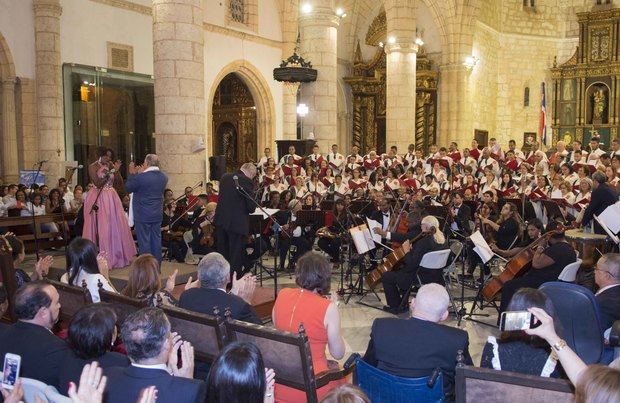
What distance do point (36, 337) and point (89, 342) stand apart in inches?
18.0

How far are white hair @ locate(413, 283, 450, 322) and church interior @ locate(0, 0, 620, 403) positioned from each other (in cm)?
2

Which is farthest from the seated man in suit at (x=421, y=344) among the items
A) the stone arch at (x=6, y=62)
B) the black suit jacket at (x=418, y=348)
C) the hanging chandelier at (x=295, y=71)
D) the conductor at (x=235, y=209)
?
the stone arch at (x=6, y=62)

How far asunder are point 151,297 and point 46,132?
11809mm

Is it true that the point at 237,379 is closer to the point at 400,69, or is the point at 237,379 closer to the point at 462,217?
the point at 462,217

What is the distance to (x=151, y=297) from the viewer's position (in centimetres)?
420

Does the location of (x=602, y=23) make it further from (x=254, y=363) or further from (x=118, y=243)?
(x=254, y=363)

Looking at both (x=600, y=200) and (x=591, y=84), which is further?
(x=591, y=84)

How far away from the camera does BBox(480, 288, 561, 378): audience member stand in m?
3.19

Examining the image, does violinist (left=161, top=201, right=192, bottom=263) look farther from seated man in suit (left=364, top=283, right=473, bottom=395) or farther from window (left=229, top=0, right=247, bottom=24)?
window (left=229, top=0, right=247, bottom=24)

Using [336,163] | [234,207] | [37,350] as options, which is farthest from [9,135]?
[37,350]

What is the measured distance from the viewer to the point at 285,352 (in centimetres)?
314

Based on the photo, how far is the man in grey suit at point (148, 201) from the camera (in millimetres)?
7473

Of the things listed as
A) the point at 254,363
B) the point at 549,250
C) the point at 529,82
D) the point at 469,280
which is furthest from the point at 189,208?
the point at 529,82

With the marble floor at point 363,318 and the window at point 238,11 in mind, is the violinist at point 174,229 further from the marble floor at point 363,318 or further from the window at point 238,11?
the window at point 238,11
